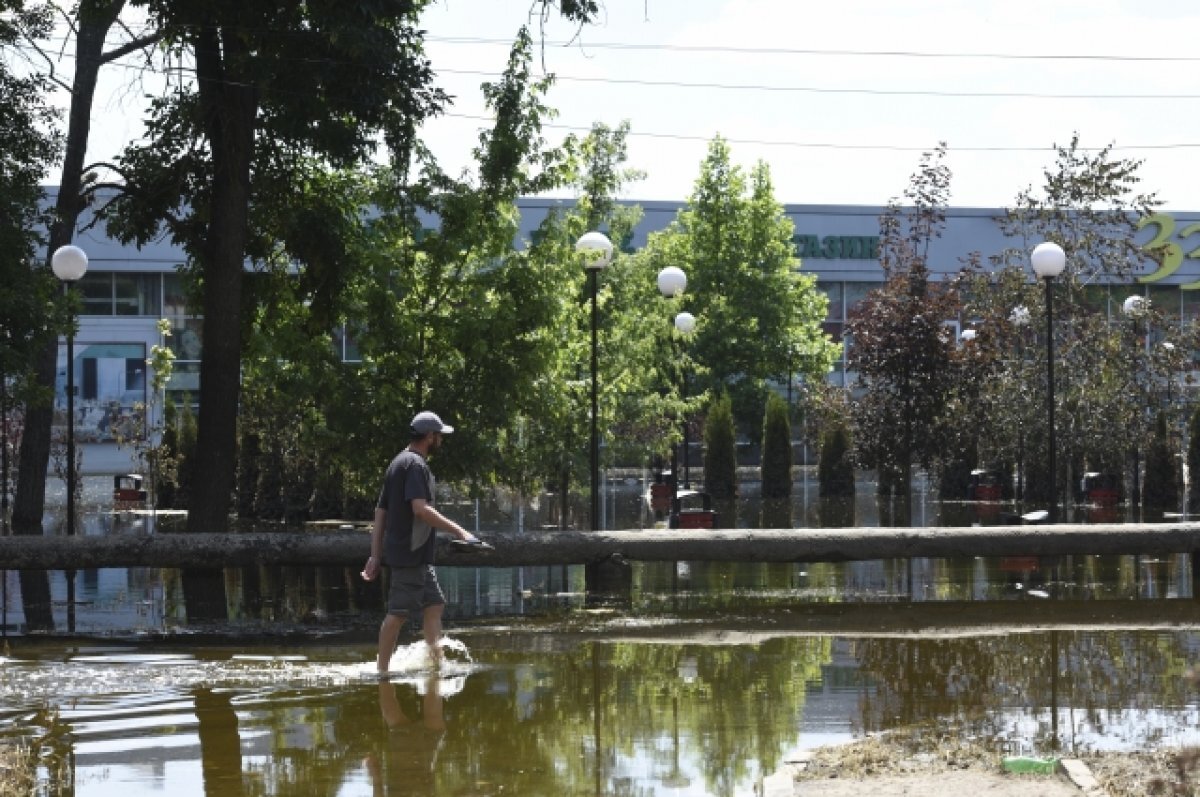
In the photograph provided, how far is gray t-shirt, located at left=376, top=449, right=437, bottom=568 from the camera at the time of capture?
10594mm

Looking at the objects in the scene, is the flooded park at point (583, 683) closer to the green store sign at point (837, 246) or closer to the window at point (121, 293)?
the green store sign at point (837, 246)

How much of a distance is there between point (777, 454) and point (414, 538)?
92.4ft

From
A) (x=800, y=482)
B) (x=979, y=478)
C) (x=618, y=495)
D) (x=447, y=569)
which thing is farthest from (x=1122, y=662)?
(x=800, y=482)

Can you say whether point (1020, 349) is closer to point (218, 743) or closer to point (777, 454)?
point (777, 454)

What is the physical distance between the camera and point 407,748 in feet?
26.2

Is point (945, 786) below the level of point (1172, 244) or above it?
below

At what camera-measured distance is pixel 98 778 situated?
291 inches

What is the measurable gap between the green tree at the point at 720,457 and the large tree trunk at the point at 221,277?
69.5 ft

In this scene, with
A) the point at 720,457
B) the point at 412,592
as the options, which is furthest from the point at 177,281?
the point at 412,592

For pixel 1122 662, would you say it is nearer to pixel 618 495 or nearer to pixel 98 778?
pixel 98 778

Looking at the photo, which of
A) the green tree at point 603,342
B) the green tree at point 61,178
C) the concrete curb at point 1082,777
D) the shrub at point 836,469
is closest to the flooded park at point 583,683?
the concrete curb at point 1082,777

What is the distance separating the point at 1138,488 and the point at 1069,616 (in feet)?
72.4

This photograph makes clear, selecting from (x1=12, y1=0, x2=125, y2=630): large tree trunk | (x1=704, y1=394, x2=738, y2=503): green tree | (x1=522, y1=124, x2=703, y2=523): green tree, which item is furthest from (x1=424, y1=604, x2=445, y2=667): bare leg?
(x1=704, y1=394, x2=738, y2=503): green tree

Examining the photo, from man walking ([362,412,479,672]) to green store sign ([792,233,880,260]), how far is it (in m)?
44.5
